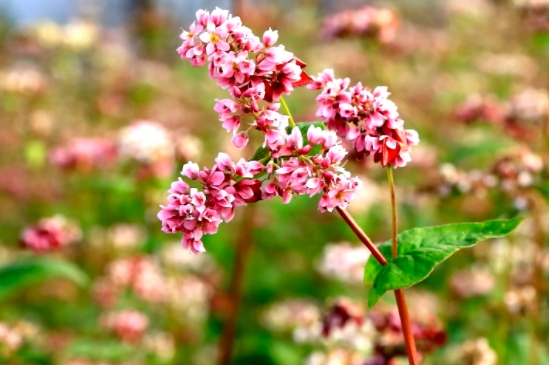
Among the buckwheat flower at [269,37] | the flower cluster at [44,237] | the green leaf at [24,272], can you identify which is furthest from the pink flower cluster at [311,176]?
the flower cluster at [44,237]

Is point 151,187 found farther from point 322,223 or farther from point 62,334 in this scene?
point 322,223

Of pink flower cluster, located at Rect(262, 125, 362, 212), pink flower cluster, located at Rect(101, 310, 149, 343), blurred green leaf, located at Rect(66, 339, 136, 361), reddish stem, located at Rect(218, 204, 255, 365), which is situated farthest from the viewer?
reddish stem, located at Rect(218, 204, 255, 365)

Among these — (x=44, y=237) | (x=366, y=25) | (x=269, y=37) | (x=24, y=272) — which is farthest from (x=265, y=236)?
(x=269, y=37)

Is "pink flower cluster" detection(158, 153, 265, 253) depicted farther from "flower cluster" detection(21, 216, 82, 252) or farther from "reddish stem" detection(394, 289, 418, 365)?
"flower cluster" detection(21, 216, 82, 252)

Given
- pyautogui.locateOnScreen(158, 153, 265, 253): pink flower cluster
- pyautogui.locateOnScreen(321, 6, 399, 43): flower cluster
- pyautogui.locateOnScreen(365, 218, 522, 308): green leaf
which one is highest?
pyautogui.locateOnScreen(321, 6, 399, 43): flower cluster

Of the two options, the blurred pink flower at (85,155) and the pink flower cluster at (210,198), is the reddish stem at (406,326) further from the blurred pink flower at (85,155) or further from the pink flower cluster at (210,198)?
the blurred pink flower at (85,155)

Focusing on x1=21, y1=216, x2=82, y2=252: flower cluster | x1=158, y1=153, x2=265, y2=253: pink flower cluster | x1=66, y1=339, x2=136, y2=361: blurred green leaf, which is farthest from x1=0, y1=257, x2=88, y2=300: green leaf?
x1=158, y1=153, x2=265, y2=253: pink flower cluster

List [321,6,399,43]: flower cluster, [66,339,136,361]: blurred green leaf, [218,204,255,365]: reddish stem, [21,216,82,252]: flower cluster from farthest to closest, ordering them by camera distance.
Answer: [321,6,399,43]: flower cluster, [218,204,255,365]: reddish stem, [66,339,136,361]: blurred green leaf, [21,216,82,252]: flower cluster
